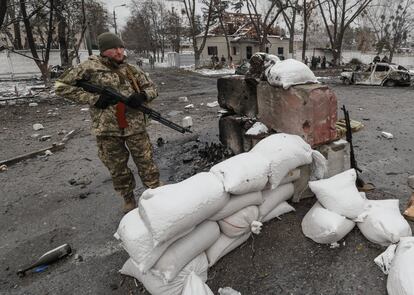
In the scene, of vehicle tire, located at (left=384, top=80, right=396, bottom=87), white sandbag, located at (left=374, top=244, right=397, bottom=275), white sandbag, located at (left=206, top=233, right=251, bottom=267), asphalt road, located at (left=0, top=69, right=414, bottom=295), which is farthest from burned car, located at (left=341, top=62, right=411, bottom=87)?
white sandbag, located at (left=206, top=233, right=251, bottom=267)

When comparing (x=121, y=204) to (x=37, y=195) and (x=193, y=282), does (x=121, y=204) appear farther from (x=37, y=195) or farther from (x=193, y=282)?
(x=193, y=282)

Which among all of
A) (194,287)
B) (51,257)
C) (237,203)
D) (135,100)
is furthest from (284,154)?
(51,257)

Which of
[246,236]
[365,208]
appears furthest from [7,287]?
[365,208]

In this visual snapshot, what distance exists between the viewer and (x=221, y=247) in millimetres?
2039

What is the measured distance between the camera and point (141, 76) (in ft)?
9.14

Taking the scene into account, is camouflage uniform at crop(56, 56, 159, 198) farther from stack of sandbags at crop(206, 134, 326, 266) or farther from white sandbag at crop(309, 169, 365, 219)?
white sandbag at crop(309, 169, 365, 219)

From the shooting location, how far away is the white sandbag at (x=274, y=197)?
7.47ft

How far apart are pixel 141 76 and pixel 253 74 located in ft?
3.92

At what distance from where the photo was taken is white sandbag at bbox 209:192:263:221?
78.2 inches

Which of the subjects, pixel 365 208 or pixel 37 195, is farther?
pixel 37 195

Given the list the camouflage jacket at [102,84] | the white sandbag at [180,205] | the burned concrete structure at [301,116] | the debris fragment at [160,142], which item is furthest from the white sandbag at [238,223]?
the debris fragment at [160,142]

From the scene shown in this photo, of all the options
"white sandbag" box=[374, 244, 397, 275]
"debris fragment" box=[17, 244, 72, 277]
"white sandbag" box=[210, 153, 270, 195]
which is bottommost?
"debris fragment" box=[17, 244, 72, 277]

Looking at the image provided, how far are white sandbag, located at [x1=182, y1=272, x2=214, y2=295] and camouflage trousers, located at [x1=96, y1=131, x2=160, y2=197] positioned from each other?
120 cm

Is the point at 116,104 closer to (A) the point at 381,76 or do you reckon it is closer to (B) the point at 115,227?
(B) the point at 115,227
